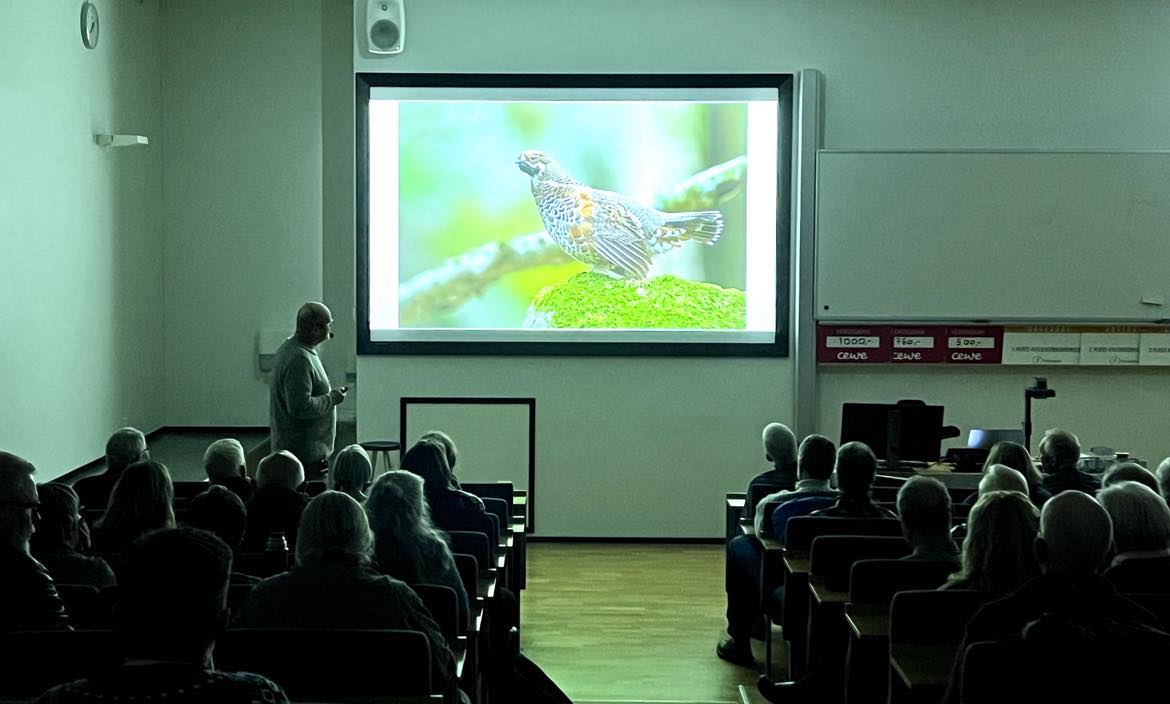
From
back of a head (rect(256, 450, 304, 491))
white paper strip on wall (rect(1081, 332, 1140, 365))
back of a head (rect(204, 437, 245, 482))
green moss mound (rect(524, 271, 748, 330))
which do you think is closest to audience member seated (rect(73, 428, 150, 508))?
back of a head (rect(204, 437, 245, 482))

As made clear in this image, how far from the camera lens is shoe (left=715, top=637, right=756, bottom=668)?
565 cm

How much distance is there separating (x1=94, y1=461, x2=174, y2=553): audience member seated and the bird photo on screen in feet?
14.9

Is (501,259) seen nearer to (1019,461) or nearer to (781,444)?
(781,444)

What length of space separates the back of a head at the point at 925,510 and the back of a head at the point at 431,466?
1910 millimetres

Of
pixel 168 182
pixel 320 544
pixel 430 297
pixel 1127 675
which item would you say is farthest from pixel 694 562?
pixel 168 182

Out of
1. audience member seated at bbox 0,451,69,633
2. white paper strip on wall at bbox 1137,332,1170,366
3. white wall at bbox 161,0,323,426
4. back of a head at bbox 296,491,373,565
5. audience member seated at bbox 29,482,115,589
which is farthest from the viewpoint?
white wall at bbox 161,0,323,426

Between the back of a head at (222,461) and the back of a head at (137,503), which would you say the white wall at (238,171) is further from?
the back of a head at (137,503)

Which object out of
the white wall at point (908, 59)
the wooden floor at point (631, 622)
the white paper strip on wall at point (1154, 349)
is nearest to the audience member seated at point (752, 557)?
the wooden floor at point (631, 622)

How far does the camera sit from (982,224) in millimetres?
8141

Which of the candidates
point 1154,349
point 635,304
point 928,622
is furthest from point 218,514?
point 1154,349

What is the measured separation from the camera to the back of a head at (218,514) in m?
4.11

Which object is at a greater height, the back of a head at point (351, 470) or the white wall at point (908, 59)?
the white wall at point (908, 59)

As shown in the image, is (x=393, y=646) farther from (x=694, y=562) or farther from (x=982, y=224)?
(x=982, y=224)

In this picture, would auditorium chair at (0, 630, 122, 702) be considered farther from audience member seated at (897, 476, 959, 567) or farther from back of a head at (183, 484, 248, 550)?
audience member seated at (897, 476, 959, 567)
